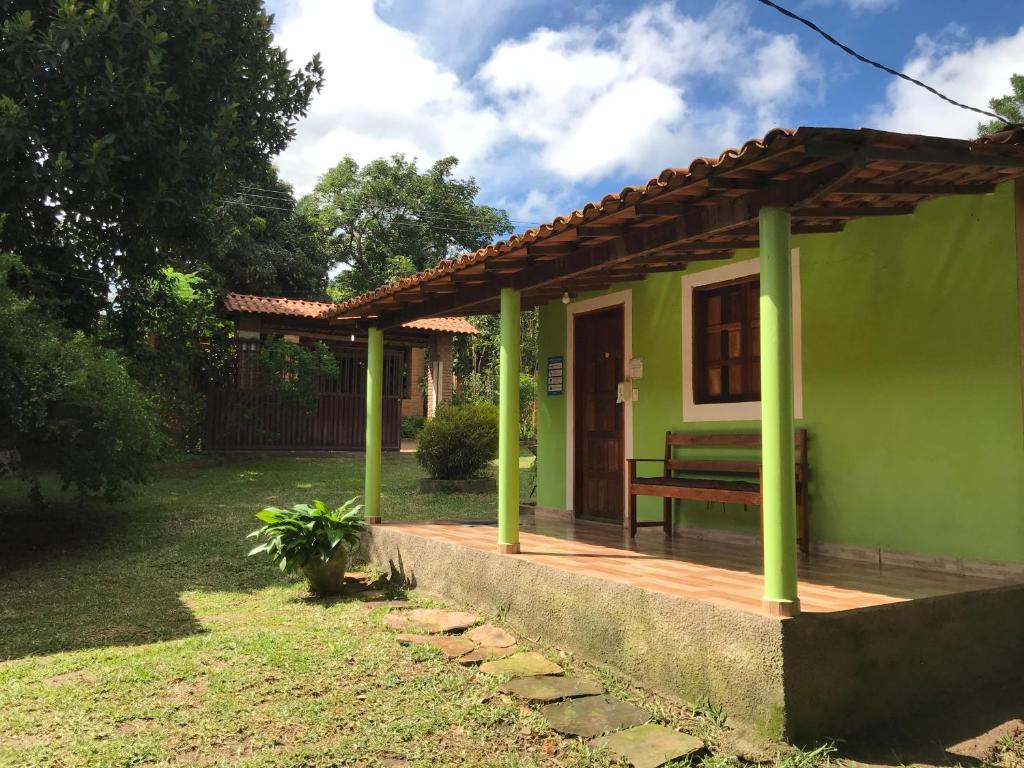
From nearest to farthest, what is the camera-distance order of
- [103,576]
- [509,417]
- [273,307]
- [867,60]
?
[509,417] < [867,60] < [103,576] < [273,307]

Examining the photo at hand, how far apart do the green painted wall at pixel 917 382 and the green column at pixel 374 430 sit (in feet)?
11.2

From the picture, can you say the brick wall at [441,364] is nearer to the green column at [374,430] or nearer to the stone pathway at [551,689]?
the green column at [374,430]

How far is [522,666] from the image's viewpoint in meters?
4.17

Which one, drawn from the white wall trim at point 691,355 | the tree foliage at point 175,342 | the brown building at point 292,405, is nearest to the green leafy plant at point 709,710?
the white wall trim at point 691,355

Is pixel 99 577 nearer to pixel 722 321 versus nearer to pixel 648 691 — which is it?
pixel 648 691

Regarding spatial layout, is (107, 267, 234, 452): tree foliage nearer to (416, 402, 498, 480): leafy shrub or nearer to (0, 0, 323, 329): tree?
(0, 0, 323, 329): tree

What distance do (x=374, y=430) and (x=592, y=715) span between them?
4.41 m

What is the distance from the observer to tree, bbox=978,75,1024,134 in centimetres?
1861

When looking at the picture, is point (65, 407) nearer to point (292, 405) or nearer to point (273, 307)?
point (292, 405)

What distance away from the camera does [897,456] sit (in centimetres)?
483

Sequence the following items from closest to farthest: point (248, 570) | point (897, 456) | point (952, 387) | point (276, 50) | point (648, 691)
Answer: point (648, 691) < point (952, 387) < point (897, 456) < point (248, 570) < point (276, 50)

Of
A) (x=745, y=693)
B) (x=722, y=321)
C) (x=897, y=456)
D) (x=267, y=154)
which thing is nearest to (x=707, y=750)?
(x=745, y=693)

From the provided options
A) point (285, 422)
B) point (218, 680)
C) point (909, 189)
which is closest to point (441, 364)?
point (285, 422)

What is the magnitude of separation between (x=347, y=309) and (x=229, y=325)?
8311 mm
